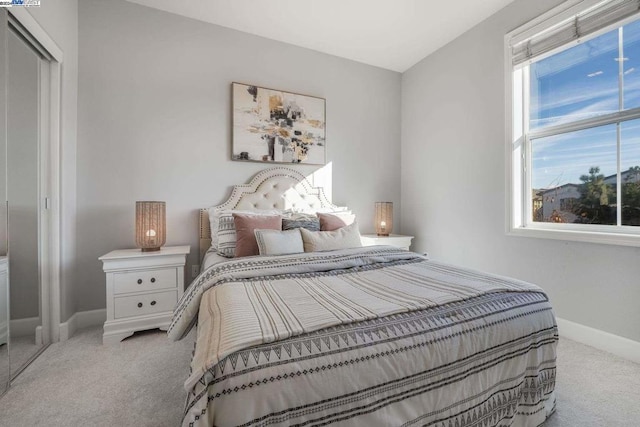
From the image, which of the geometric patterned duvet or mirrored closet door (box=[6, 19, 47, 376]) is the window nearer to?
the geometric patterned duvet

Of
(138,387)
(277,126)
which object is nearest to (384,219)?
(277,126)

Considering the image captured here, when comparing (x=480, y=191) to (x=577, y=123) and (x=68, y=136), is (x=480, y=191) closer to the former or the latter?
(x=577, y=123)

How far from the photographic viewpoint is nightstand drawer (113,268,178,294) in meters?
2.23

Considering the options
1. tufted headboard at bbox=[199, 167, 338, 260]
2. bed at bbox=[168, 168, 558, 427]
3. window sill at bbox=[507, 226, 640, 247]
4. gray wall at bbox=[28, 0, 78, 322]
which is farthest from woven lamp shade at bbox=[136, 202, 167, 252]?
window sill at bbox=[507, 226, 640, 247]

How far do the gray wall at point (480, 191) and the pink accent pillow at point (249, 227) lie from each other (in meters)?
2.06

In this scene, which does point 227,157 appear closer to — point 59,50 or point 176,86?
point 176,86

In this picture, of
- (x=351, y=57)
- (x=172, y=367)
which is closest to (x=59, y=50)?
(x=172, y=367)

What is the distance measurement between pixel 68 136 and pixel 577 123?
419cm

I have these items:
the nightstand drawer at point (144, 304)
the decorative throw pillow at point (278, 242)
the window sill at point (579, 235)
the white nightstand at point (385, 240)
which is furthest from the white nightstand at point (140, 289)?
the window sill at point (579, 235)

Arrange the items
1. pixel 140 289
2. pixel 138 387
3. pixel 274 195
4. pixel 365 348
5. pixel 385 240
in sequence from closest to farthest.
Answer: pixel 365 348 → pixel 138 387 → pixel 140 289 → pixel 274 195 → pixel 385 240

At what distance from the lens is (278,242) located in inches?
84.0

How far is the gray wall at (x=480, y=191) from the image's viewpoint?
83.6 inches

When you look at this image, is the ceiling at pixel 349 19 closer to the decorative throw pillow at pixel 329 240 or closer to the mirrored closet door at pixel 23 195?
the mirrored closet door at pixel 23 195

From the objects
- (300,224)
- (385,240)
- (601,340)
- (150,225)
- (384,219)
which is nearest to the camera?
(601,340)
